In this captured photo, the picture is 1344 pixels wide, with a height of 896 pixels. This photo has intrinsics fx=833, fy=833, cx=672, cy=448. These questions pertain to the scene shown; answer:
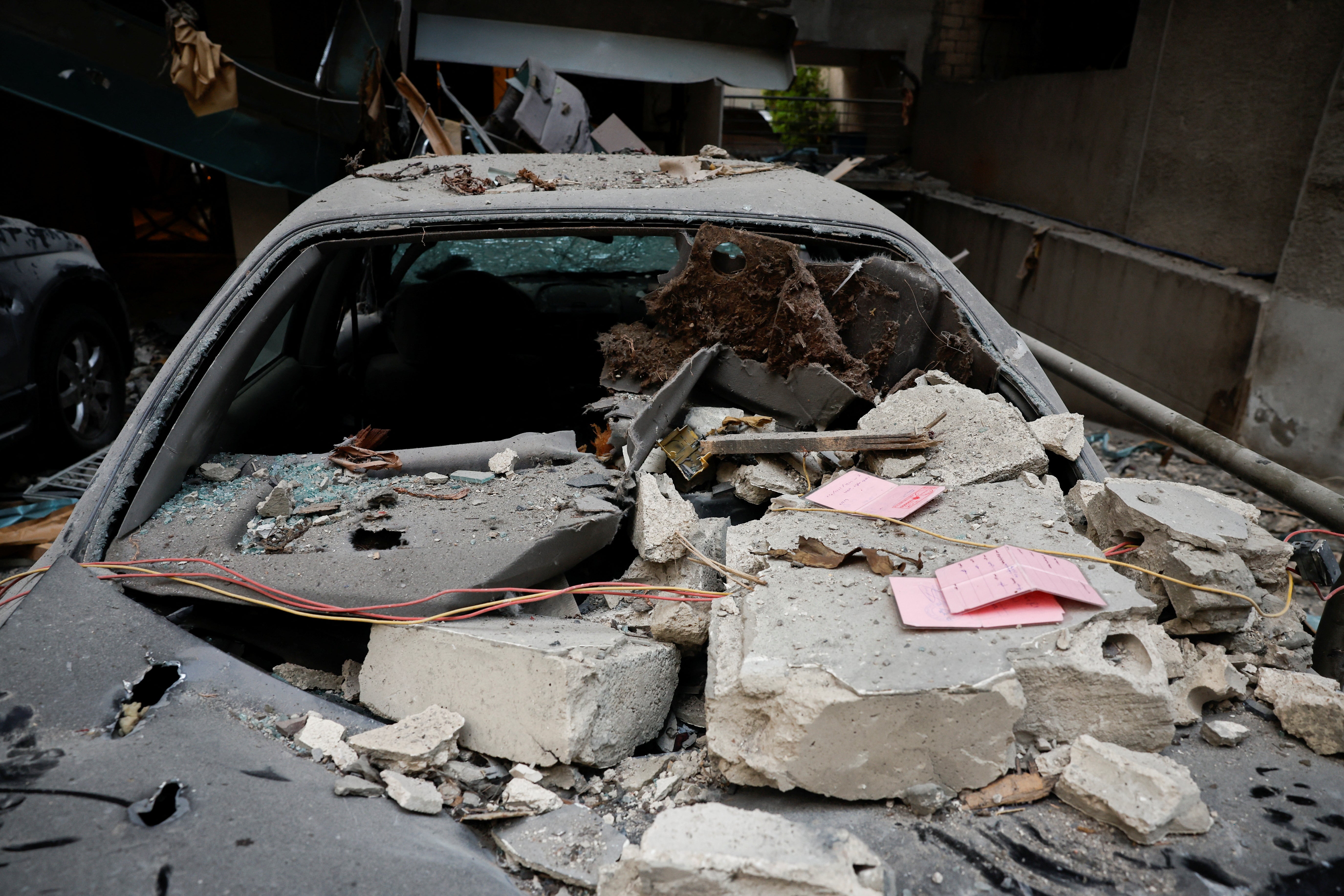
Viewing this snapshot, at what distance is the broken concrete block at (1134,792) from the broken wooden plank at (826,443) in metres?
0.92

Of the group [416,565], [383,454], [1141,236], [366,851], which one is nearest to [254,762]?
[366,851]

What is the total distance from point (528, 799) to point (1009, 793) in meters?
0.77

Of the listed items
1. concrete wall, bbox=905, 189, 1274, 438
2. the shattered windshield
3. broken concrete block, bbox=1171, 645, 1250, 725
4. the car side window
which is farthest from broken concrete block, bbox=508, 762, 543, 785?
concrete wall, bbox=905, 189, 1274, 438

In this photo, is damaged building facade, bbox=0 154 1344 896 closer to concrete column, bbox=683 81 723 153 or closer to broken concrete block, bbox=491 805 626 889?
broken concrete block, bbox=491 805 626 889

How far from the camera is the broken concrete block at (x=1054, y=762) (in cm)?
134

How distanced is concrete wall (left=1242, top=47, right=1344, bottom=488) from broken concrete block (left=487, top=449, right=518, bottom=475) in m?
5.03

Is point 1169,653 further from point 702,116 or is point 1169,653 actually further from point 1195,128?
point 702,116

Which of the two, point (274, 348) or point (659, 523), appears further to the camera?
point (274, 348)

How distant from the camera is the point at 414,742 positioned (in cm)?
143

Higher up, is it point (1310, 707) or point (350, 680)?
point (1310, 707)

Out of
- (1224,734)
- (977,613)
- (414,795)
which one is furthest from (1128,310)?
(414,795)

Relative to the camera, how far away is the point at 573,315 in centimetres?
346

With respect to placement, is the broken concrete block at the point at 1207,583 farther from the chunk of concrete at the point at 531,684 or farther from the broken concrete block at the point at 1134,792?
the chunk of concrete at the point at 531,684

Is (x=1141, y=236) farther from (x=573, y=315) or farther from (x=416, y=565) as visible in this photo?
(x=416, y=565)
